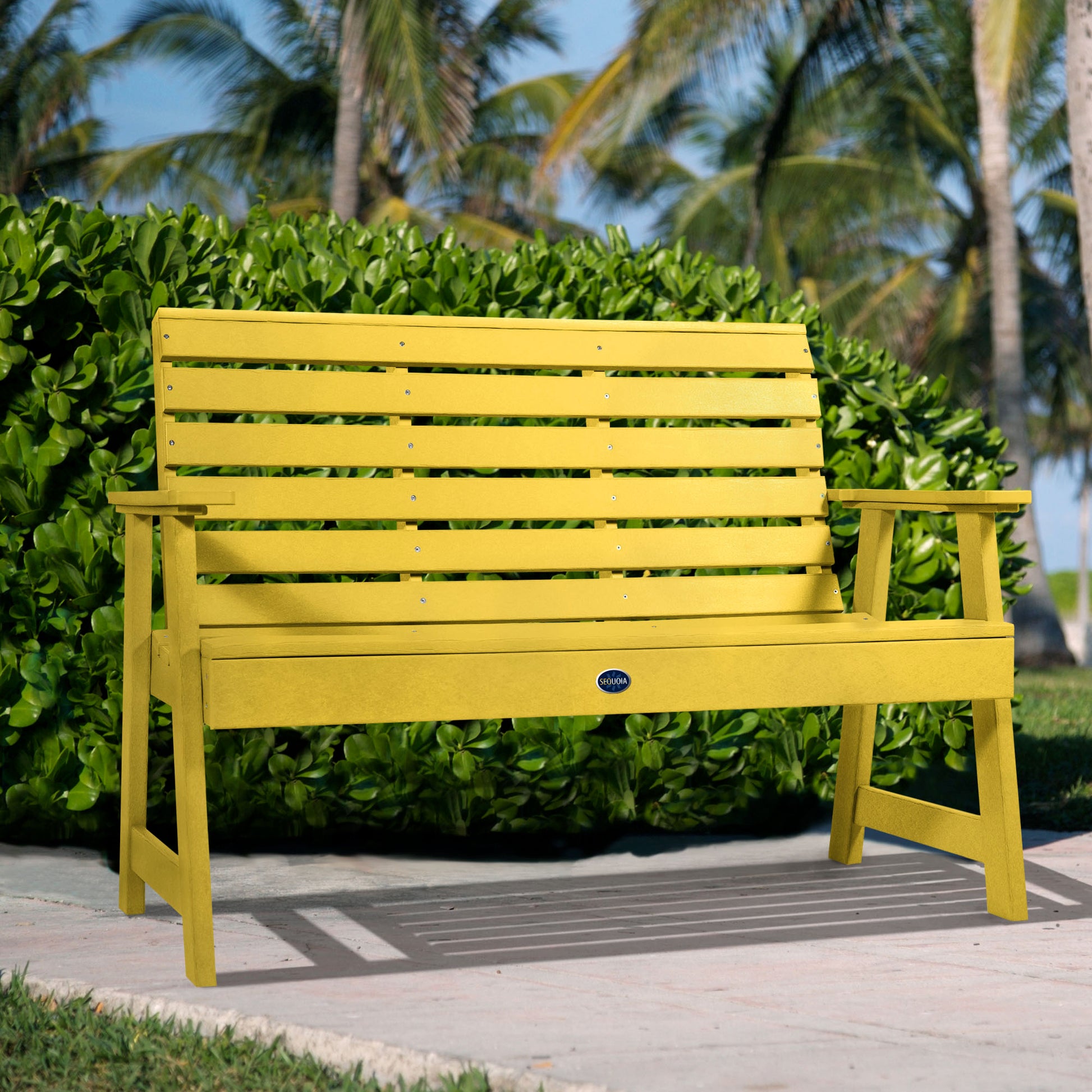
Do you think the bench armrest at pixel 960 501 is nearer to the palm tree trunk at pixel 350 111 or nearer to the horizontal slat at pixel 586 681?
the horizontal slat at pixel 586 681

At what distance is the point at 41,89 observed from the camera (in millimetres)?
24953

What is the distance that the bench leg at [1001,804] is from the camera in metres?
3.08

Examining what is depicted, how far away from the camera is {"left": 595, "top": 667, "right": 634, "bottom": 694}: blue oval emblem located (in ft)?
9.00

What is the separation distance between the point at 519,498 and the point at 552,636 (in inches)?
22.7

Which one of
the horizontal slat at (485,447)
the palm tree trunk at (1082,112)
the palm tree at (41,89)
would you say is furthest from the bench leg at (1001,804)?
the palm tree at (41,89)

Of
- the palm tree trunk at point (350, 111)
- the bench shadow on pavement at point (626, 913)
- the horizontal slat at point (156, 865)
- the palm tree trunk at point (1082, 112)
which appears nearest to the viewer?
the horizontal slat at point (156, 865)

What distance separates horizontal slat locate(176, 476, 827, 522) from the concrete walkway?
35.7 inches

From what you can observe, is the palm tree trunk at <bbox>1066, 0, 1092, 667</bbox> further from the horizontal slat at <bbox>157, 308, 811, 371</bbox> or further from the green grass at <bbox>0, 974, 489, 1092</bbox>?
the green grass at <bbox>0, 974, 489, 1092</bbox>

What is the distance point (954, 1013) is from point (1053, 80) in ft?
77.8

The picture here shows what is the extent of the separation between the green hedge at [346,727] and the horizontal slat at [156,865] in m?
0.48

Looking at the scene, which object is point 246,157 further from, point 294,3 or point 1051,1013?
point 1051,1013

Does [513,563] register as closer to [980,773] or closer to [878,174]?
[980,773]

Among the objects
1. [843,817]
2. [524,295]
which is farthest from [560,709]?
[524,295]

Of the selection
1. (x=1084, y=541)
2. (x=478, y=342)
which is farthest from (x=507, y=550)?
(x=1084, y=541)
